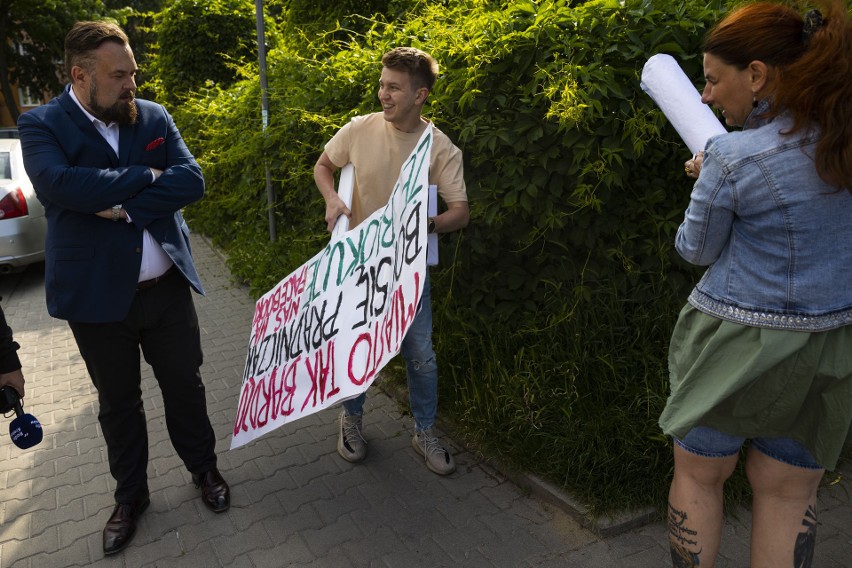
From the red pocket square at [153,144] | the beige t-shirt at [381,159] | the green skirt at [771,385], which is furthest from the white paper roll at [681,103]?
the red pocket square at [153,144]

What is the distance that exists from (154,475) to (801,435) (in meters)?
2.92

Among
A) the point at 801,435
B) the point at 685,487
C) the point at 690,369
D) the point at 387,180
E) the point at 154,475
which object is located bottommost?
the point at 154,475

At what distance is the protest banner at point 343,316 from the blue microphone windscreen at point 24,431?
2.67 ft

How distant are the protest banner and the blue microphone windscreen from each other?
0.81 metres

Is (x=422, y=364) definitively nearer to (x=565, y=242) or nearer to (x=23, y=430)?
(x=565, y=242)

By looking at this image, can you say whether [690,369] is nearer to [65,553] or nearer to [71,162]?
[71,162]

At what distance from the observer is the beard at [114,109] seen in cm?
273

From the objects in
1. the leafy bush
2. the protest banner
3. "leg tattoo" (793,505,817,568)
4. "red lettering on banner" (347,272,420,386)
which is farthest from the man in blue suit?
the leafy bush

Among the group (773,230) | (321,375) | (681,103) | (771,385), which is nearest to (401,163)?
(321,375)

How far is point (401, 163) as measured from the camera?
321cm

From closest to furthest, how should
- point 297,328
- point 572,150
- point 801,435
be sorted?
point 801,435
point 297,328
point 572,150

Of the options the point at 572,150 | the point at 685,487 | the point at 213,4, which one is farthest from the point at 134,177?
the point at 213,4

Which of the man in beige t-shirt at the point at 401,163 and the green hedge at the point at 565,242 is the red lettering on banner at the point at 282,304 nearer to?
the man in beige t-shirt at the point at 401,163

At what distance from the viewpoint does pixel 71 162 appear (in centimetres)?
274
